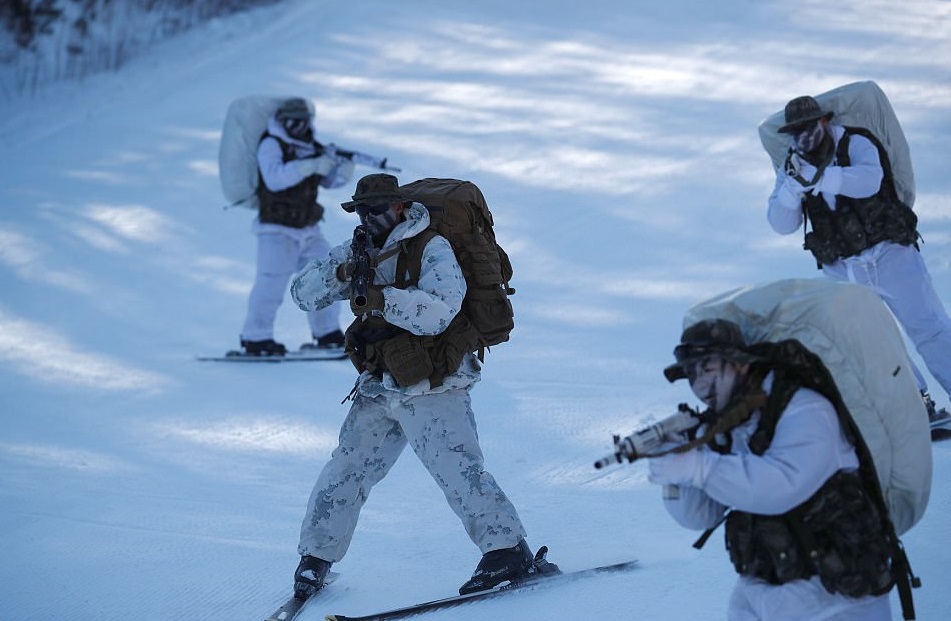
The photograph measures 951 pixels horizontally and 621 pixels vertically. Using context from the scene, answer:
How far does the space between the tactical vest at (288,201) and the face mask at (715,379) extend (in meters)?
5.95

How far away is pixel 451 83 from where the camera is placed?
1555 cm

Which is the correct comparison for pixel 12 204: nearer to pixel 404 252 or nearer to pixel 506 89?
pixel 506 89

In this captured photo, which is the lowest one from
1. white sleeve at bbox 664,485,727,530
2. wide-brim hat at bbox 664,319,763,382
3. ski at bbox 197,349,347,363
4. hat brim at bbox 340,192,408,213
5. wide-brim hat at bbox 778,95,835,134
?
ski at bbox 197,349,347,363

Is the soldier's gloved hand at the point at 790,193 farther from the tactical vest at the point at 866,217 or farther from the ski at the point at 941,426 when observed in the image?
the ski at the point at 941,426

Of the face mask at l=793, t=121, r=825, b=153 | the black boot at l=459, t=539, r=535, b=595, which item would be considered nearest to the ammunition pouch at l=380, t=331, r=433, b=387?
the black boot at l=459, t=539, r=535, b=595

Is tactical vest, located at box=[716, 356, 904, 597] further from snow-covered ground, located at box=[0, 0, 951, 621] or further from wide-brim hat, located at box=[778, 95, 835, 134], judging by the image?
wide-brim hat, located at box=[778, 95, 835, 134]

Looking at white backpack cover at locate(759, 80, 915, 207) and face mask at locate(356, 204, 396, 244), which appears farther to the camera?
white backpack cover at locate(759, 80, 915, 207)

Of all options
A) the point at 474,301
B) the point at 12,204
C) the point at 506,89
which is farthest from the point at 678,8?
the point at 474,301

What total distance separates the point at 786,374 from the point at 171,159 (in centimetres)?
1164

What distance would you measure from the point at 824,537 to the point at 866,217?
2889 mm

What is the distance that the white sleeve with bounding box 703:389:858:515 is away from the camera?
3.01 metres

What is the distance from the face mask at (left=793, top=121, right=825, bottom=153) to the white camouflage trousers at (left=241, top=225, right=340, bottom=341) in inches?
171

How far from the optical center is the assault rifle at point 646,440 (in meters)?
3.06

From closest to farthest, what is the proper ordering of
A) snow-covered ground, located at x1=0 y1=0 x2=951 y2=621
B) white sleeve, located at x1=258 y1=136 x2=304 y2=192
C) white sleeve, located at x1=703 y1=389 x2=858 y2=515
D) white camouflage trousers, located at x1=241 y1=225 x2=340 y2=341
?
1. white sleeve, located at x1=703 y1=389 x2=858 y2=515
2. snow-covered ground, located at x1=0 y1=0 x2=951 y2=621
3. white sleeve, located at x1=258 y1=136 x2=304 y2=192
4. white camouflage trousers, located at x1=241 y1=225 x2=340 y2=341
